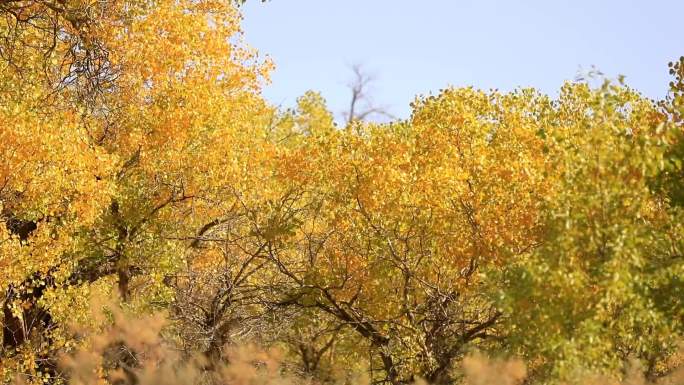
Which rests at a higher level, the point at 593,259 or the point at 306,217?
the point at 306,217

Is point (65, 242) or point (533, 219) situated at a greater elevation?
point (533, 219)

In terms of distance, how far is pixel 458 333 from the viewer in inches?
745

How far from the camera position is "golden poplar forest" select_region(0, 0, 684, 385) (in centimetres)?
1182

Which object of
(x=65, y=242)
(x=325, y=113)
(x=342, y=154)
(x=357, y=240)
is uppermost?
(x=325, y=113)

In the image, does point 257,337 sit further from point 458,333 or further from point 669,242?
point 669,242

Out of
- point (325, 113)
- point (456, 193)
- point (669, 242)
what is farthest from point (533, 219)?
point (325, 113)

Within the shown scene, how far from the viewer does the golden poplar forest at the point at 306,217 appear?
11820 mm

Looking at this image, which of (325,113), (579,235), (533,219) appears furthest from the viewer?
(325,113)

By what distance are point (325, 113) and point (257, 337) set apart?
25.2 metres

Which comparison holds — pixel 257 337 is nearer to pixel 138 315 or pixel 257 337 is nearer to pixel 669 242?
pixel 138 315

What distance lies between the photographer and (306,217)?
2069cm

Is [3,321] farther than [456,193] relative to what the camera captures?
Yes

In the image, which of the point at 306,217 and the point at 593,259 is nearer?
Answer: the point at 593,259

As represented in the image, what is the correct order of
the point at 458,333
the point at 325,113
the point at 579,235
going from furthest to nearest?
the point at 325,113, the point at 458,333, the point at 579,235
